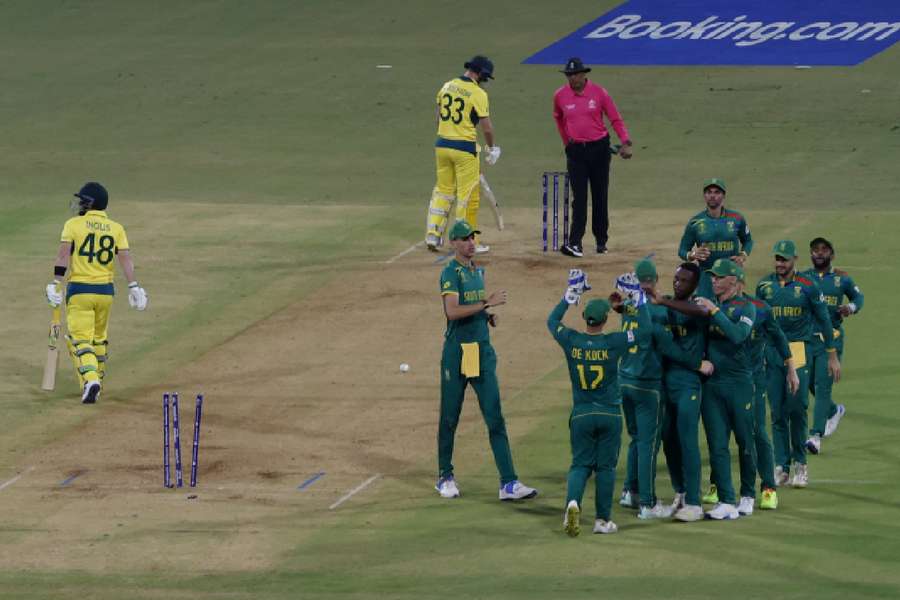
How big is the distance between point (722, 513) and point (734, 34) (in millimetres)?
25196

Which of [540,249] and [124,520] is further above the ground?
[540,249]

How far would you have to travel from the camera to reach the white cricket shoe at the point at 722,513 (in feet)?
53.9

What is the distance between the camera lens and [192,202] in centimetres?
3080

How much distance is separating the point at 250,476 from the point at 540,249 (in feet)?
32.0

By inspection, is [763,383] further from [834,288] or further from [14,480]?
[14,480]

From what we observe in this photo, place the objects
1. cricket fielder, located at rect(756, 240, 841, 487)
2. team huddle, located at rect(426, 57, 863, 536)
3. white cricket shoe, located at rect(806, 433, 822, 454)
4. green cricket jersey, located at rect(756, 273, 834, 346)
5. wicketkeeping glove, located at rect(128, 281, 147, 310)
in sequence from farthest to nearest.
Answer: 1. wicketkeeping glove, located at rect(128, 281, 147, 310)
2. white cricket shoe, located at rect(806, 433, 822, 454)
3. green cricket jersey, located at rect(756, 273, 834, 346)
4. cricket fielder, located at rect(756, 240, 841, 487)
5. team huddle, located at rect(426, 57, 863, 536)

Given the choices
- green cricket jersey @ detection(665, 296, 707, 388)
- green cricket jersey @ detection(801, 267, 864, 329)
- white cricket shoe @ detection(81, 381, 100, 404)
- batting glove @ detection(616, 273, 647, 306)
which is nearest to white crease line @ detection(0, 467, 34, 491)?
white cricket shoe @ detection(81, 381, 100, 404)

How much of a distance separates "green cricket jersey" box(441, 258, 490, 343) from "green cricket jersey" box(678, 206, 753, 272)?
363cm

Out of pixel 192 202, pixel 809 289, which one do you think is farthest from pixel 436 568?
pixel 192 202

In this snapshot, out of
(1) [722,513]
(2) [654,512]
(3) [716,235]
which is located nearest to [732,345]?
(1) [722,513]

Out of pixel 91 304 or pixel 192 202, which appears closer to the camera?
pixel 91 304

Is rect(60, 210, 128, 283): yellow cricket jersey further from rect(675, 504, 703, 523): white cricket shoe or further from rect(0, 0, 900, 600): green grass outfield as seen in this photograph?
rect(675, 504, 703, 523): white cricket shoe

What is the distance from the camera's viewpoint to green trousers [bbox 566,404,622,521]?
15992 mm

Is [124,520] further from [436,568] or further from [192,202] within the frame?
[192,202]
